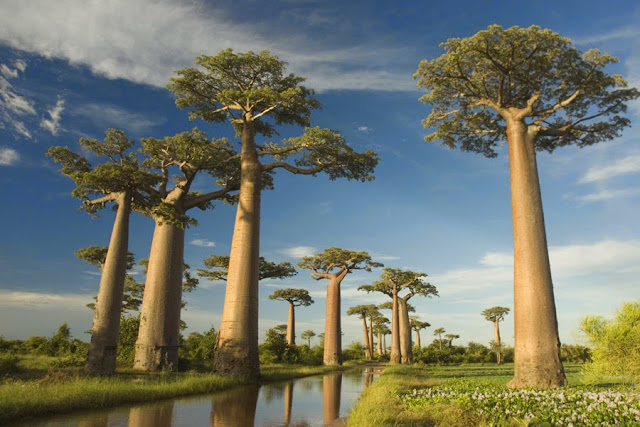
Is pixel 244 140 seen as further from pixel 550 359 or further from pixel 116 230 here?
pixel 550 359

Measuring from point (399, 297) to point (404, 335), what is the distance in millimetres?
3252

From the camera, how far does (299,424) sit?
25.0 ft

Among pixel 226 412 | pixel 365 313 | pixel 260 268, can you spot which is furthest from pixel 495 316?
pixel 226 412

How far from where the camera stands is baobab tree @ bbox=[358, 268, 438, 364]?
37219mm

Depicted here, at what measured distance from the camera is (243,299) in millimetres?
15711

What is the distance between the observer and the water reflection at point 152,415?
704cm

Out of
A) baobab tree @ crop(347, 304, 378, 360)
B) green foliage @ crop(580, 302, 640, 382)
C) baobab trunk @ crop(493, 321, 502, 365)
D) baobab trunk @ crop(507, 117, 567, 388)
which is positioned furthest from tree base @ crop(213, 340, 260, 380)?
baobab trunk @ crop(493, 321, 502, 365)

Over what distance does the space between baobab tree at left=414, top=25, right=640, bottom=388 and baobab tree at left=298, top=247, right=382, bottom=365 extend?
1541 cm

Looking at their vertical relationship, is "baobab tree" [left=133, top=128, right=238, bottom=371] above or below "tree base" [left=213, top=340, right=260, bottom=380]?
above

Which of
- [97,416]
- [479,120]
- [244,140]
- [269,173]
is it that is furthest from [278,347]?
[97,416]

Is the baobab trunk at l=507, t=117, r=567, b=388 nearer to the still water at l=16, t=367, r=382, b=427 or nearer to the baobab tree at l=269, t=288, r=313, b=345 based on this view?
the still water at l=16, t=367, r=382, b=427

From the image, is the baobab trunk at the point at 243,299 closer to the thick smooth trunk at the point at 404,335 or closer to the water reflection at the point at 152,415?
the water reflection at the point at 152,415

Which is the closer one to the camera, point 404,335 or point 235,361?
point 235,361

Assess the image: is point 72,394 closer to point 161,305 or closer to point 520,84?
point 161,305
